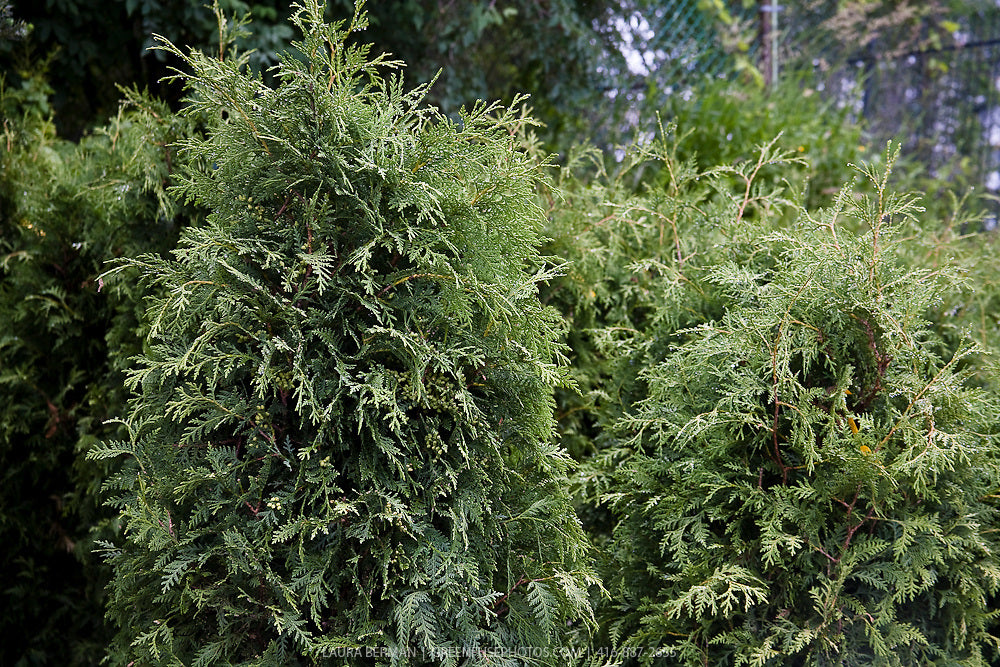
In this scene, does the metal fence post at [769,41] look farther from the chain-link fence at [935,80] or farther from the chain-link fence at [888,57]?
the chain-link fence at [935,80]

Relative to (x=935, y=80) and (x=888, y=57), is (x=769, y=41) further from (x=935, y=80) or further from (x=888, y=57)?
(x=935, y=80)

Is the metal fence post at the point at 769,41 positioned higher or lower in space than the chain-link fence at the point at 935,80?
lower

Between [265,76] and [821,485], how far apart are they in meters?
3.38

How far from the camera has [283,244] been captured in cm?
157

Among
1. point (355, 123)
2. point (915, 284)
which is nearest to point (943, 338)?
point (915, 284)

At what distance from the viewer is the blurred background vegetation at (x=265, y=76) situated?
2.45 metres

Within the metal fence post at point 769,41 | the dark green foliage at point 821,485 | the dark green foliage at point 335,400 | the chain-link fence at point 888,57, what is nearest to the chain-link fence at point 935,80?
the chain-link fence at point 888,57

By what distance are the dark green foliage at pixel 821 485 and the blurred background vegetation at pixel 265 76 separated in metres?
0.52

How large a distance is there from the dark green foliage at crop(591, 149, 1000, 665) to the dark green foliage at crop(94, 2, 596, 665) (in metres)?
0.45

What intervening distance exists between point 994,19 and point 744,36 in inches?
132

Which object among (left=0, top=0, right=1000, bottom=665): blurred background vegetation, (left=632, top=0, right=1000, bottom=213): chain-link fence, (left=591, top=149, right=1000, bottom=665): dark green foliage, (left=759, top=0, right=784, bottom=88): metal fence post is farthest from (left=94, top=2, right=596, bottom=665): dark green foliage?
(left=759, top=0, right=784, bottom=88): metal fence post

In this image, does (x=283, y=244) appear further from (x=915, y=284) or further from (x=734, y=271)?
(x=915, y=284)

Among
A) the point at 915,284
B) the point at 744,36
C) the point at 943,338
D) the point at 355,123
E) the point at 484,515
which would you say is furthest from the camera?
the point at 744,36

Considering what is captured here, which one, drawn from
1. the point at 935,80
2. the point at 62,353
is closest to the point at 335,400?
the point at 62,353
